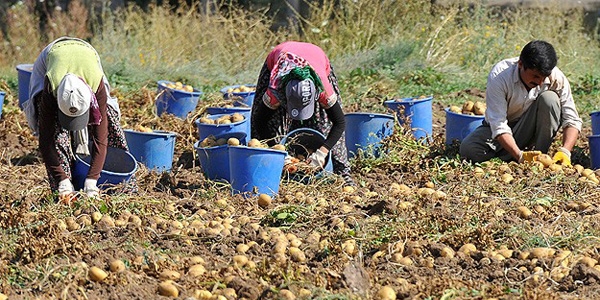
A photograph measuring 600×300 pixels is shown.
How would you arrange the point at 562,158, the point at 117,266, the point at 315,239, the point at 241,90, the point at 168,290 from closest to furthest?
1. the point at 168,290
2. the point at 117,266
3. the point at 315,239
4. the point at 562,158
5. the point at 241,90

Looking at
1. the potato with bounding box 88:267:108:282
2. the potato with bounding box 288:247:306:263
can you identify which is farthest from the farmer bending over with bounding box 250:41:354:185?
the potato with bounding box 88:267:108:282

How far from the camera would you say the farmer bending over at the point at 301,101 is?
538 cm

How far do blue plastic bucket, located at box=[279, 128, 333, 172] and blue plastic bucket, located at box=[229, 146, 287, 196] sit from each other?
335 millimetres

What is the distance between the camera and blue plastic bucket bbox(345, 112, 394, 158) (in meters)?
6.69

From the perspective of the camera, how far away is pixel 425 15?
1091 cm

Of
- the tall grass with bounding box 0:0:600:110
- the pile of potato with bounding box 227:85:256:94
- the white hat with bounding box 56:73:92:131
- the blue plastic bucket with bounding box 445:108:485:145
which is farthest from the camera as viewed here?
the tall grass with bounding box 0:0:600:110

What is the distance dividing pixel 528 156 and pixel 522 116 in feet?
1.32

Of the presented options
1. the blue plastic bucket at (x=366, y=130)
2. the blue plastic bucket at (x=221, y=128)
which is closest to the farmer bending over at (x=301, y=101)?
the blue plastic bucket at (x=221, y=128)

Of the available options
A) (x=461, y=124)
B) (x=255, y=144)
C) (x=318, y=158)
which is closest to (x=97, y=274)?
(x=255, y=144)

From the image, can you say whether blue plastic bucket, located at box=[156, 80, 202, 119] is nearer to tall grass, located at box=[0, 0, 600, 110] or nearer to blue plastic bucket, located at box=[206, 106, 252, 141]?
blue plastic bucket, located at box=[206, 106, 252, 141]

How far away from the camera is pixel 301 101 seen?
5332 millimetres

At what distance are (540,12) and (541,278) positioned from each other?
9.20 meters

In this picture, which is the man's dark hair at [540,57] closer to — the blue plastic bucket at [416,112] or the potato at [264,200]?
the blue plastic bucket at [416,112]

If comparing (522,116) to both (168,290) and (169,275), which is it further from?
(168,290)
